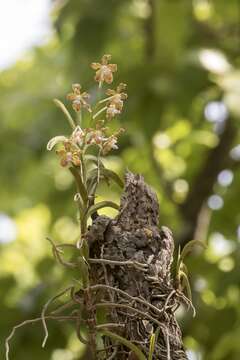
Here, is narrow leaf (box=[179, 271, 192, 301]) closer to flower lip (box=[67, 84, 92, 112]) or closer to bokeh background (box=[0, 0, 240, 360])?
flower lip (box=[67, 84, 92, 112])

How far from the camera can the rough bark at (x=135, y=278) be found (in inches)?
58.0

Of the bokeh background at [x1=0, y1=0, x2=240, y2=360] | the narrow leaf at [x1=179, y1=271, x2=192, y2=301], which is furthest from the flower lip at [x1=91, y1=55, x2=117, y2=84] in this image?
the bokeh background at [x1=0, y1=0, x2=240, y2=360]

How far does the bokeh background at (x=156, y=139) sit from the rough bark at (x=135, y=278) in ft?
5.86

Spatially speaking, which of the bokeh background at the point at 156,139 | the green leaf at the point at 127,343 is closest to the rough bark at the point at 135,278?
the green leaf at the point at 127,343

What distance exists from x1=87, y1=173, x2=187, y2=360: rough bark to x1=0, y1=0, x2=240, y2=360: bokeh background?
1.79m

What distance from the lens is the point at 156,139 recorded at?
4578mm

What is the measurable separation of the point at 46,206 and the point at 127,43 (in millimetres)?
825

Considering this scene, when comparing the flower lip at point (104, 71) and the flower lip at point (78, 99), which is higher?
the flower lip at point (104, 71)

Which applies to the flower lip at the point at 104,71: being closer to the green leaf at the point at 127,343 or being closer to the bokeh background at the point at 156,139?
the green leaf at the point at 127,343

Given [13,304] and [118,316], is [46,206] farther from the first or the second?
[118,316]

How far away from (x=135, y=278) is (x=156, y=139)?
311cm

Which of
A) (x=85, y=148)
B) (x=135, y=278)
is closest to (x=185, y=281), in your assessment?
(x=135, y=278)

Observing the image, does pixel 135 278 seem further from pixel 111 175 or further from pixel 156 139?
pixel 156 139

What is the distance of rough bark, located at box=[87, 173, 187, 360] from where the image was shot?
4.83 ft
